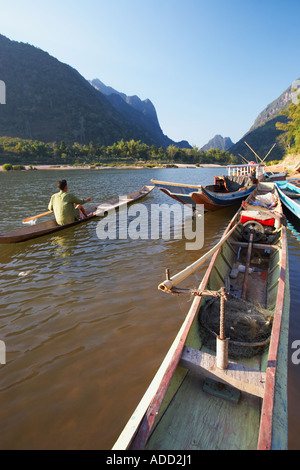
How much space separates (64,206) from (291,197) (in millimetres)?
13788

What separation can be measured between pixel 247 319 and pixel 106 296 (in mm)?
3125

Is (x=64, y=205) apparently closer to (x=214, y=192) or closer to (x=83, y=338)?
(x=83, y=338)

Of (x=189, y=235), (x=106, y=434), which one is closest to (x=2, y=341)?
(x=106, y=434)

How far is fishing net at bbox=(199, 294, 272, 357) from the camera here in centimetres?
318

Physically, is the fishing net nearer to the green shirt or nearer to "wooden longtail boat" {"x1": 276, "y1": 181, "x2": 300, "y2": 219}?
the green shirt

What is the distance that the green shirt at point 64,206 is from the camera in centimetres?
906

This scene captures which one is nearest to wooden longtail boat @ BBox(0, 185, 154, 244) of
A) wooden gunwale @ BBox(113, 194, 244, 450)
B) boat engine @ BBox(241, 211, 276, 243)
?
boat engine @ BBox(241, 211, 276, 243)

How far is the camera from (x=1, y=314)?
4.73 m

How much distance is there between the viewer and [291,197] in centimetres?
1450

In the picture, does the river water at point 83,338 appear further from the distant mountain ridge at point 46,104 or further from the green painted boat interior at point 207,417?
the distant mountain ridge at point 46,104

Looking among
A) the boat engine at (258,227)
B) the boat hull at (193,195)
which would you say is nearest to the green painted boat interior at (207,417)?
the boat engine at (258,227)

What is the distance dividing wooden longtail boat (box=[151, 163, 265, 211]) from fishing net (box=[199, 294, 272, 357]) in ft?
25.5
